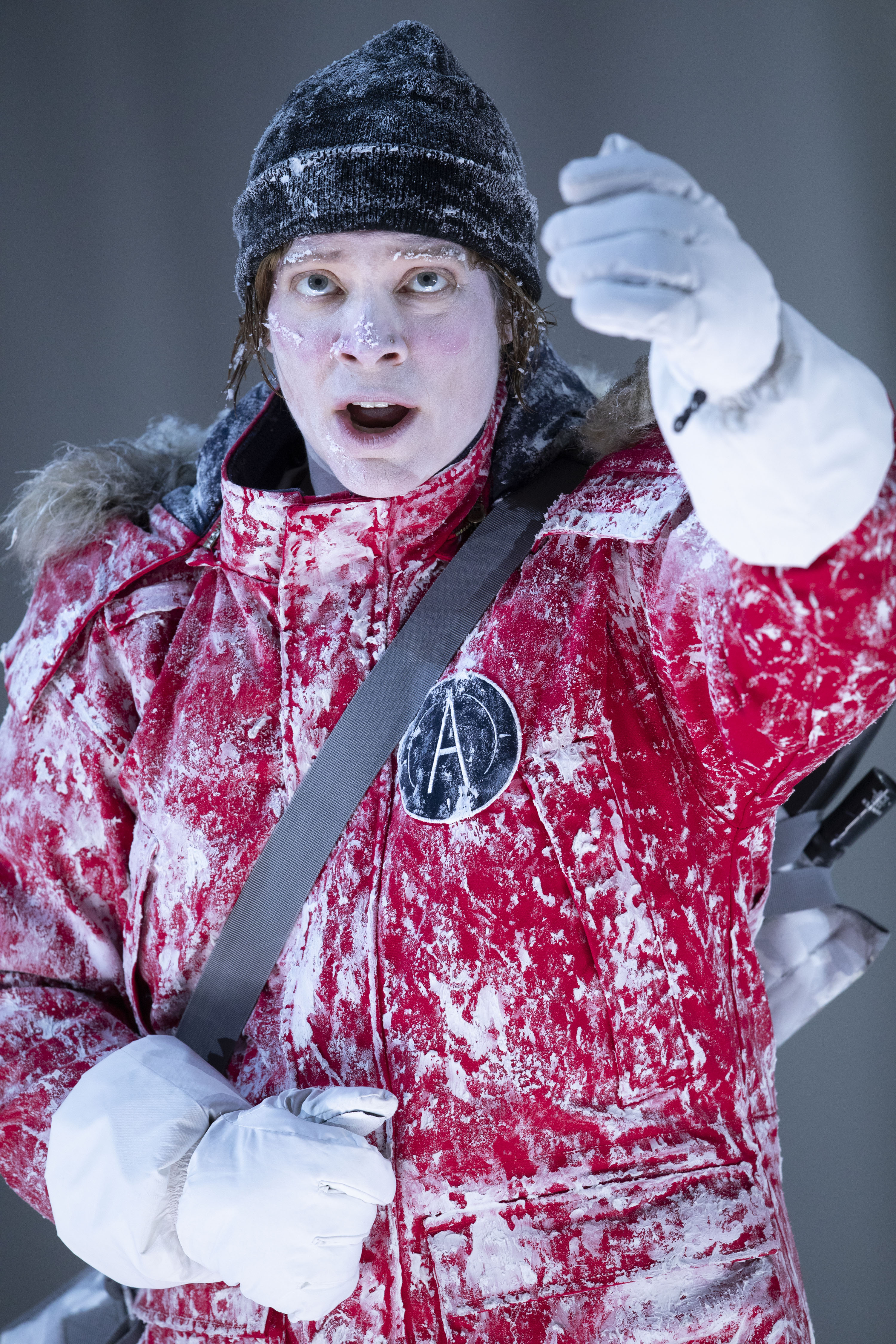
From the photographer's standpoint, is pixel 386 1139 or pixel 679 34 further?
pixel 679 34

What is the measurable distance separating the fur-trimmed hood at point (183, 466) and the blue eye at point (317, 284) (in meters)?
0.22

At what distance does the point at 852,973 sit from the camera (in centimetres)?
144

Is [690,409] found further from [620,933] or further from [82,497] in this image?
[82,497]

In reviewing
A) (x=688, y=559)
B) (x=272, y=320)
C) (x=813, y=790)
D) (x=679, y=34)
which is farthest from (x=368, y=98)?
(x=679, y=34)

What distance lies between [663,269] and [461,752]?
1.53ft

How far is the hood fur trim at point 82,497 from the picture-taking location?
131cm

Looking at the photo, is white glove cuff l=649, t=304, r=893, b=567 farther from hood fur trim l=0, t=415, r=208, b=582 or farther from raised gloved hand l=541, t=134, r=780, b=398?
hood fur trim l=0, t=415, r=208, b=582

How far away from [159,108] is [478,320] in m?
1.21

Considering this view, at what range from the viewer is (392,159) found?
107 cm

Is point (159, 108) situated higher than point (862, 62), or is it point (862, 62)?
point (862, 62)

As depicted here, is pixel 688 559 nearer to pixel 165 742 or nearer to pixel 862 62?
pixel 165 742

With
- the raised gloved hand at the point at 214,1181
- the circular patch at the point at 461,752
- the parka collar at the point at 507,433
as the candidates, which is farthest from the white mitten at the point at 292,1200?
the parka collar at the point at 507,433

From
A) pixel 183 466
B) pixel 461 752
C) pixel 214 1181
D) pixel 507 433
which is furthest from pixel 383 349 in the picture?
pixel 214 1181

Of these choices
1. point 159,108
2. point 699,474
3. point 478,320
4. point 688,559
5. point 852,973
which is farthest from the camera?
point 159,108
